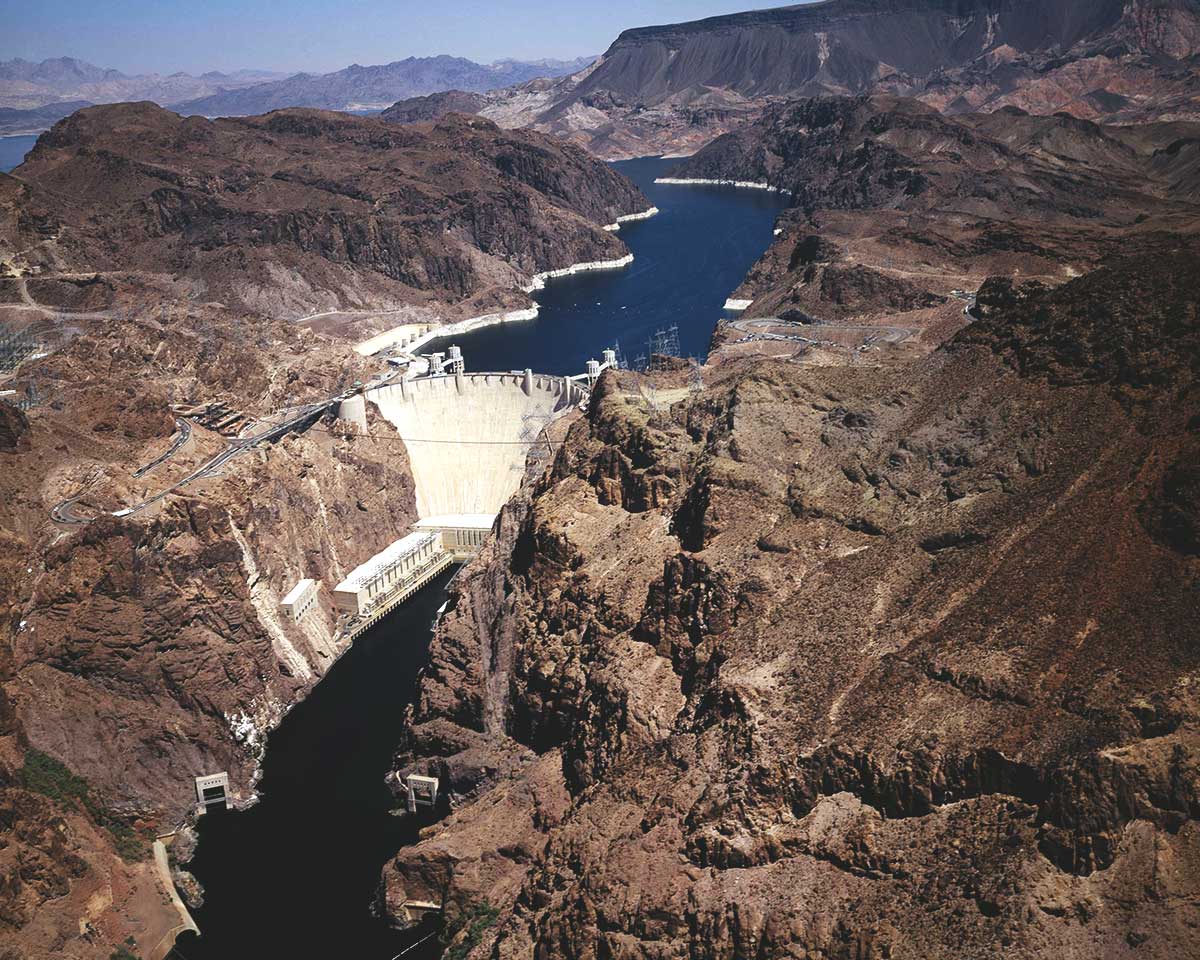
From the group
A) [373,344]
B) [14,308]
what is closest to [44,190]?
[14,308]

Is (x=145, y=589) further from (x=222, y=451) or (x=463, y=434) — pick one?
(x=463, y=434)

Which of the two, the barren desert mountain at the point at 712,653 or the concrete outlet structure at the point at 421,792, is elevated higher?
the barren desert mountain at the point at 712,653

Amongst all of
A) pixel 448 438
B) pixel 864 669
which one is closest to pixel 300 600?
pixel 448 438

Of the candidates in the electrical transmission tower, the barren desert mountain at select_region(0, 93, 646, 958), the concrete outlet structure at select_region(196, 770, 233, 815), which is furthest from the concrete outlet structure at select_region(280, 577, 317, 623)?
the electrical transmission tower

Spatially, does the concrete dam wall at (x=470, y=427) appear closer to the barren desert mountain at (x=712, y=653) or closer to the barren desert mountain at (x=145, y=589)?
the barren desert mountain at (x=145, y=589)

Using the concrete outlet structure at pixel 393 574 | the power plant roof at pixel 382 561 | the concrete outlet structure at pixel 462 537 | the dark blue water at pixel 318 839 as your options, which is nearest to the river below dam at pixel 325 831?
the dark blue water at pixel 318 839

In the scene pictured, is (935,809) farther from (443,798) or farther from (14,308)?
(14,308)
